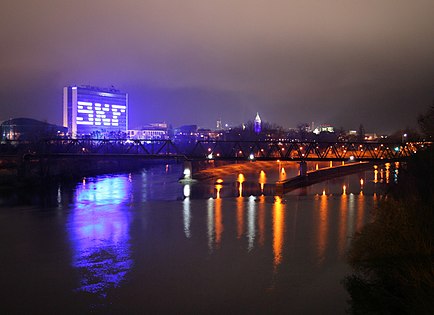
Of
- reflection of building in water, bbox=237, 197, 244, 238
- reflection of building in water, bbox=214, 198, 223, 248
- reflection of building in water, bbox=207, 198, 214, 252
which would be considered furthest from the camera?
reflection of building in water, bbox=237, 197, 244, 238

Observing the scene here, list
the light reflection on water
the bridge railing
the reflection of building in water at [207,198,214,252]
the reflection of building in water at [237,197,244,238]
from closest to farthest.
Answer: the light reflection on water
the reflection of building in water at [207,198,214,252]
the reflection of building in water at [237,197,244,238]
the bridge railing

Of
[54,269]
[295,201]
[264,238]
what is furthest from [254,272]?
[295,201]

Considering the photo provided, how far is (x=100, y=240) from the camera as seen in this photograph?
1491cm

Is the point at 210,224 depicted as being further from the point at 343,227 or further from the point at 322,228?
the point at 343,227

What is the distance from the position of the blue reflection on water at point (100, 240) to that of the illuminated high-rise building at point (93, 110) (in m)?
58.0

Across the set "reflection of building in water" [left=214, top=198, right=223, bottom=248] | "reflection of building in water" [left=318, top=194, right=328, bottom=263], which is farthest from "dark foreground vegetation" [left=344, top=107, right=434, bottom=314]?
"reflection of building in water" [left=214, top=198, right=223, bottom=248]

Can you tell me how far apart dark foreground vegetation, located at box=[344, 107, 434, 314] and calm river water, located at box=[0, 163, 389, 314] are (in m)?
0.64

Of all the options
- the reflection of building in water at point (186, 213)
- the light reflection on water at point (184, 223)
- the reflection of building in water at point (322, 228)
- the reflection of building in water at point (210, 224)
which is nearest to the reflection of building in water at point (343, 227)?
the light reflection on water at point (184, 223)

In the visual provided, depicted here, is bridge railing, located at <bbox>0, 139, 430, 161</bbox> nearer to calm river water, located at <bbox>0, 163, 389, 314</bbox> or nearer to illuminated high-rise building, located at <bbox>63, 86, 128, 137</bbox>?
calm river water, located at <bbox>0, 163, 389, 314</bbox>

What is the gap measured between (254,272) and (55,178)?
25.4 m

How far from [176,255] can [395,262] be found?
20.3ft

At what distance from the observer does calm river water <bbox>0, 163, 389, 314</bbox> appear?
10.0 m

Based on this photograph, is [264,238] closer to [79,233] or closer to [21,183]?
[79,233]

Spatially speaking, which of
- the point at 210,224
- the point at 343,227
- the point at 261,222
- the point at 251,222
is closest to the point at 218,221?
Answer: the point at 210,224
